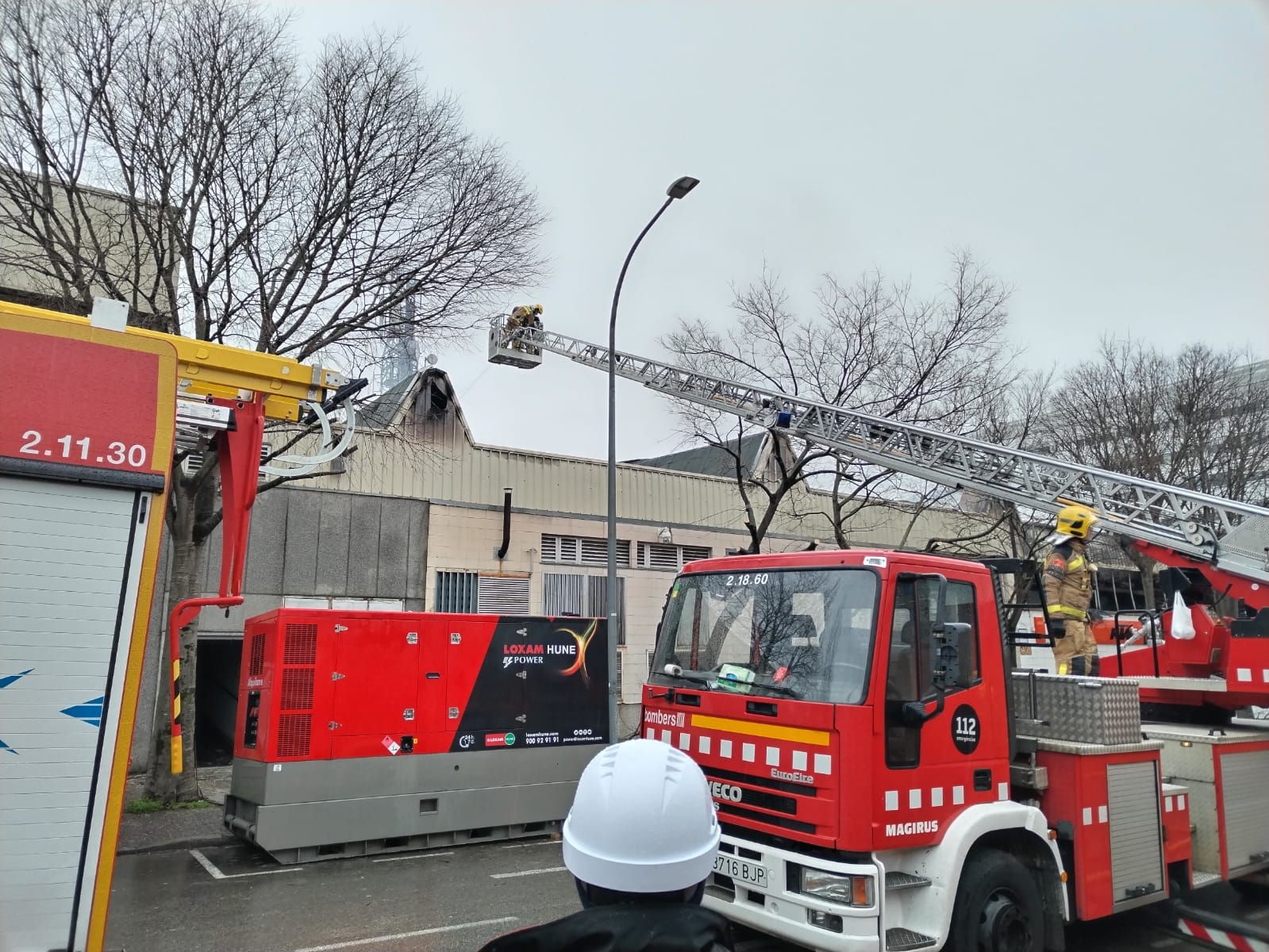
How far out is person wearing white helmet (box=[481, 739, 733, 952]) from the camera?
6.33 ft

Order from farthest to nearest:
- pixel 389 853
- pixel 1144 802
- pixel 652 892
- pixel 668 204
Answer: pixel 668 204
pixel 389 853
pixel 1144 802
pixel 652 892

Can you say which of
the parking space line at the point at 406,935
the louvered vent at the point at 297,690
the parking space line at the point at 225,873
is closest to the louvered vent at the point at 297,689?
the louvered vent at the point at 297,690

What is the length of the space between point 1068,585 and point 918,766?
2.92m

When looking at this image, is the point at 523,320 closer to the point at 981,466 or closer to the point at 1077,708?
the point at 981,466

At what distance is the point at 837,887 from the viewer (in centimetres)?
484

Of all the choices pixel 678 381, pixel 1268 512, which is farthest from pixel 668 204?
pixel 1268 512

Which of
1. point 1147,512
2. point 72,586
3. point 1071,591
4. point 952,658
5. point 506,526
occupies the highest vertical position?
point 506,526

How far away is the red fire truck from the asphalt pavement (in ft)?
4.19

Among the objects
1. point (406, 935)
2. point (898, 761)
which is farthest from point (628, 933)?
point (406, 935)

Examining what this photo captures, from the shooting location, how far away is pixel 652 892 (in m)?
2.03

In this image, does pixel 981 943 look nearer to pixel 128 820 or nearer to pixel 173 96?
pixel 128 820

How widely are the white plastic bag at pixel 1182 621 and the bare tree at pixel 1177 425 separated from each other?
1277 centimetres

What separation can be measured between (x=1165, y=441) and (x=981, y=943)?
19.7 meters

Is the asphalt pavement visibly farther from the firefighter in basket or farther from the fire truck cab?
the firefighter in basket
